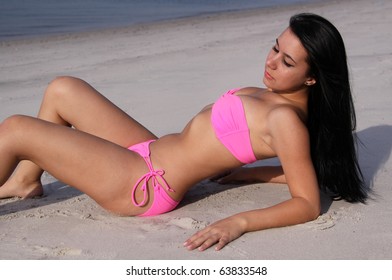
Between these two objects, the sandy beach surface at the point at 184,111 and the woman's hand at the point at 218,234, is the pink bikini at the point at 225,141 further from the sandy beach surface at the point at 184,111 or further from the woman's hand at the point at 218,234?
the woman's hand at the point at 218,234

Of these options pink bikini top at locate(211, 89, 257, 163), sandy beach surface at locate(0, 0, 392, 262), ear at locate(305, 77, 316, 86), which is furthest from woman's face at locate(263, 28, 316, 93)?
sandy beach surface at locate(0, 0, 392, 262)

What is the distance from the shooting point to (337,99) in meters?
3.49

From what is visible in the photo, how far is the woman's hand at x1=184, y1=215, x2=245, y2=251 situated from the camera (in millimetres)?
3070

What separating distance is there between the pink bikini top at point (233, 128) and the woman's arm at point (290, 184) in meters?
0.19

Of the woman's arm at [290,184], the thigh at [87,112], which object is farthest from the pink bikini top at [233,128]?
the thigh at [87,112]

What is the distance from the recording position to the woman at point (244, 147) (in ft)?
10.5

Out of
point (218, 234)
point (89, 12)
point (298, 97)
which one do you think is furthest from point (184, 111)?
point (89, 12)

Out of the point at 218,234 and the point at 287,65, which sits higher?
the point at 287,65

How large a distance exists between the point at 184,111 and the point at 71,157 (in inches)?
93.1

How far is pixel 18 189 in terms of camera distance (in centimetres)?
381

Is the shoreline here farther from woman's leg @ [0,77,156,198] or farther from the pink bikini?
the pink bikini

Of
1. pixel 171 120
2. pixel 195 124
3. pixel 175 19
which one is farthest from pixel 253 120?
pixel 175 19

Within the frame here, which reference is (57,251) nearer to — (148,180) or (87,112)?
(148,180)
